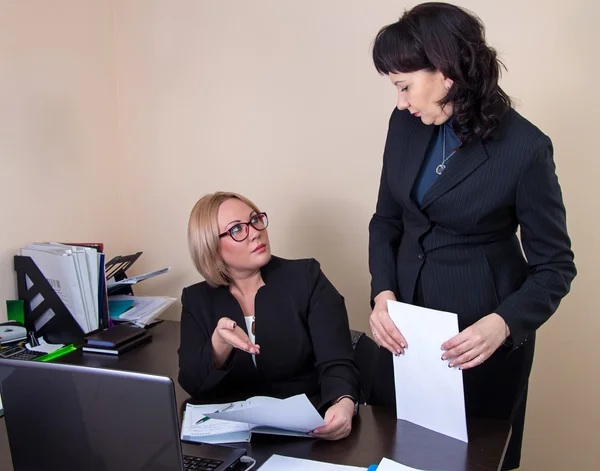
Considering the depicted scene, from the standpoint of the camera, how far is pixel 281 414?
1216mm

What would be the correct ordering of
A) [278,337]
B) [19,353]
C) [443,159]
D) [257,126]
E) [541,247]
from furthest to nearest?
1. [257,126]
2. [19,353]
3. [278,337]
4. [443,159]
5. [541,247]

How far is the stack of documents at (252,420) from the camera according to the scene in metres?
1.21

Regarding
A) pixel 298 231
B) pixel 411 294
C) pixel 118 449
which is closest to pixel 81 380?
pixel 118 449

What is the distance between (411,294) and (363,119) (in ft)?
3.20

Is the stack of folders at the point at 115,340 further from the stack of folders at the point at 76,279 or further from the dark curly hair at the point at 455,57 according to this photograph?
the dark curly hair at the point at 455,57

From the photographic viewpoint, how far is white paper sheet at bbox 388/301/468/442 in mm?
1220

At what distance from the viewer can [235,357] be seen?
5.34 ft

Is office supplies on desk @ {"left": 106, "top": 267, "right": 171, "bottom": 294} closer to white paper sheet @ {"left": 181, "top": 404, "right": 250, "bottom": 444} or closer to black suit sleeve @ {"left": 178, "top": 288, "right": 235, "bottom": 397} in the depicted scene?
black suit sleeve @ {"left": 178, "top": 288, "right": 235, "bottom": 397}

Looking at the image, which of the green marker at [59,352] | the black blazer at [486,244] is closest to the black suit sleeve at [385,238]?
the black blazer at [486,244]

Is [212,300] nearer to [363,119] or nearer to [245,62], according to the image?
[363,119]

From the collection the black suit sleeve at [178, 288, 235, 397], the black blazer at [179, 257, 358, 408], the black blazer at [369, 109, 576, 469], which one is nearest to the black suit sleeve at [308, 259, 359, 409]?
the black blazer at [179, 257, 358, 408]

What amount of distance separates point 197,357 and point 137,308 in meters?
0.82

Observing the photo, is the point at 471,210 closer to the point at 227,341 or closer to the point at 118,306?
the point at 227,341

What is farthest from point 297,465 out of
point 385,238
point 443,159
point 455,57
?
point 455,57
